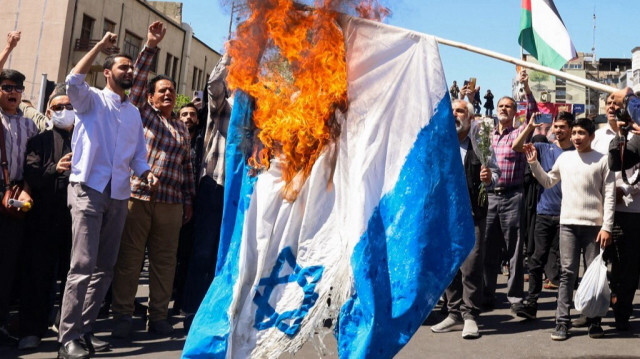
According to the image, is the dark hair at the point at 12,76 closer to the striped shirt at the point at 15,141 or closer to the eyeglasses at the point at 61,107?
the striped shirt at the point at 15,141

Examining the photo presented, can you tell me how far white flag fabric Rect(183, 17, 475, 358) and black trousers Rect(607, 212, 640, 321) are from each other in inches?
139

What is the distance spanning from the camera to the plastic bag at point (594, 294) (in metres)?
5.47

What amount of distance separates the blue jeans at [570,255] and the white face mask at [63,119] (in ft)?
15.8

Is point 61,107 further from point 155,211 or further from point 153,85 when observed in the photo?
point 155,211

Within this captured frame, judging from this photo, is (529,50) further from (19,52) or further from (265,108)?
(19,52)

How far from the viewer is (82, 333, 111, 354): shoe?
15.6ft

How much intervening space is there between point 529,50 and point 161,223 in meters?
5.28

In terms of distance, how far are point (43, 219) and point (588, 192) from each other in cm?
510

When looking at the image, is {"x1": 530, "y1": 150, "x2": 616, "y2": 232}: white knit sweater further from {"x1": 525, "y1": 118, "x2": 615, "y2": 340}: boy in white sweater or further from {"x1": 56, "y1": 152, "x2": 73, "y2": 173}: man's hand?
{"x1": 56, "y1": 152, "x2": 73, "y2": 173}: man's hand

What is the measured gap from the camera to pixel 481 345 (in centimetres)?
544

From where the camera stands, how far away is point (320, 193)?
3486 millimetres

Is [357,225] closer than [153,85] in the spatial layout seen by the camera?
Yes

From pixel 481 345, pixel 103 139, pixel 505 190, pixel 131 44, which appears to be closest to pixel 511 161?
pixel 505 190

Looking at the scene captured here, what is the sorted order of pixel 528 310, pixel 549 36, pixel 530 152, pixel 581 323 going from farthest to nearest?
pixel 549 36
pixel 528 310
pixel 530 152
pixel 581 323
